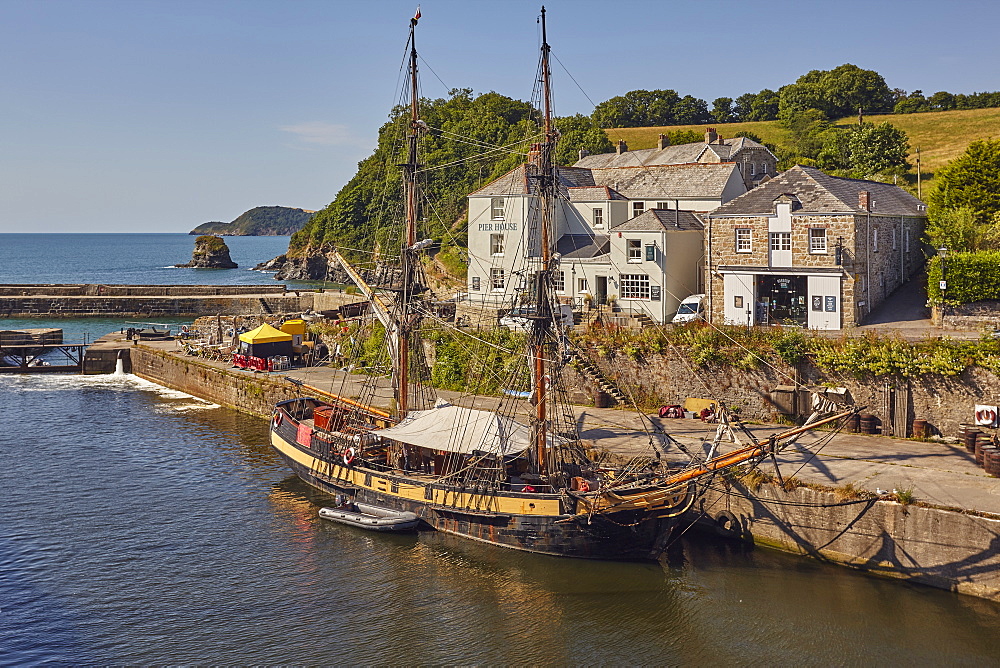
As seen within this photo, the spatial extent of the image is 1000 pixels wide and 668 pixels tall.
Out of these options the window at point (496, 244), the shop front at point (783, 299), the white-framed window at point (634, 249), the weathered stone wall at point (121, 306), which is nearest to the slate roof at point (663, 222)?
the white-framed window at point (634, 249)

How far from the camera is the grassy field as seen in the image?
254ft

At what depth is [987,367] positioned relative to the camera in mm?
27000

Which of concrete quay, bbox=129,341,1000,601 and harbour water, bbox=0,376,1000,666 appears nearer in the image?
harbour water, bbox=0,376,1000,666

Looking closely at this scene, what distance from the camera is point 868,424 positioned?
28844mm

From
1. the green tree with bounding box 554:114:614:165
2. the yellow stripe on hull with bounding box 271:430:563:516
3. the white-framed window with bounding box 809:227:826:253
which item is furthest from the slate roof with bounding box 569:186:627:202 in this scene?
the green tree with bounding box 554:114:614:165

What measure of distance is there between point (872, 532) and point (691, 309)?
18.3 metres

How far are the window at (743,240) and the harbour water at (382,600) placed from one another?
16551mm

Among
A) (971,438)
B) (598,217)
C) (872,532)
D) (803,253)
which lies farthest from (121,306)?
(872,532)

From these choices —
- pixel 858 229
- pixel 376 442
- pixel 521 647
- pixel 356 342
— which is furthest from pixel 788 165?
pixel 521 647

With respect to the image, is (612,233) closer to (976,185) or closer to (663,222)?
(663,222)

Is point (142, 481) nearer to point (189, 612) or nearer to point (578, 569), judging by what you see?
point (189, 612)

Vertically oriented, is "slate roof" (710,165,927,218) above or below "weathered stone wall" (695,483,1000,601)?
above

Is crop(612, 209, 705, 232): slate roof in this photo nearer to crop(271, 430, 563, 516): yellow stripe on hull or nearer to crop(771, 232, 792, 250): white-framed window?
crop(771, 232, 792, 250): white-framed window

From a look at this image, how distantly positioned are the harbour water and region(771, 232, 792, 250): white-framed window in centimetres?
1610
